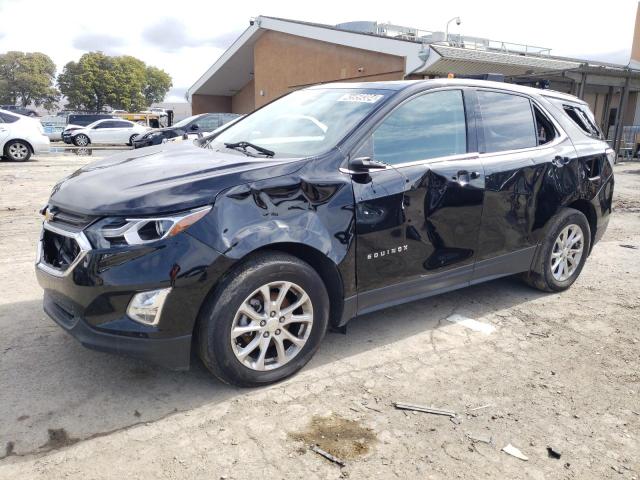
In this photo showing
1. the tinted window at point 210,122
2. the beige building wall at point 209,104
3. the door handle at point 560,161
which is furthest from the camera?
the beige building wall at point 209,104

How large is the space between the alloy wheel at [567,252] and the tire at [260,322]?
2555 millimetres

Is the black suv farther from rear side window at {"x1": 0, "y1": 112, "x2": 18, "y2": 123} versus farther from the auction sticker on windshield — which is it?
rear side window at {"x1": 0, "y1": 112, "x2": 18, "y2": 123}

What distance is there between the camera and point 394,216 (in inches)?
135

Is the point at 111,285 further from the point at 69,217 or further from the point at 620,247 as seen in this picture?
the point at 620,247

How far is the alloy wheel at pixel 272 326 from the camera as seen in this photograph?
2947mm

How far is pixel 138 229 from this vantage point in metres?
2.68

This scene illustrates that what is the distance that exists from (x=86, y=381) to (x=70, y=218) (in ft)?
3.21

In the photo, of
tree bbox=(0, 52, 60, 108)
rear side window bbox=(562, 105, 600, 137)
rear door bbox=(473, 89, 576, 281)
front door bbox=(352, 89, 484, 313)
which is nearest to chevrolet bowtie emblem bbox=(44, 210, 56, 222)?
front door bbox=(352, 89, 484, 313)

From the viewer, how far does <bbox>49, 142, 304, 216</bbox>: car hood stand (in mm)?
2730

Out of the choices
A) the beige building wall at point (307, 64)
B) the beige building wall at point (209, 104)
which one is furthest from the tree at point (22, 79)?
the beige building wall at point (307, 64)

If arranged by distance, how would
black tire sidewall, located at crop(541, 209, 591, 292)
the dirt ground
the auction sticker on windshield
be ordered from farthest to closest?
1. black tire sidewall, located at crop(541, 209, 591, 292)
2. the auction sticker on windshield
3. the dirt ground

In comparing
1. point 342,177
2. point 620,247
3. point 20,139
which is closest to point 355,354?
point 342,177

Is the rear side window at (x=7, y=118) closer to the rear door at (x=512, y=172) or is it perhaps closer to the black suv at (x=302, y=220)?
the black suv at (x=302, y=220)

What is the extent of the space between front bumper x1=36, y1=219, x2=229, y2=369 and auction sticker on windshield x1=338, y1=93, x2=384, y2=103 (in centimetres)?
159
